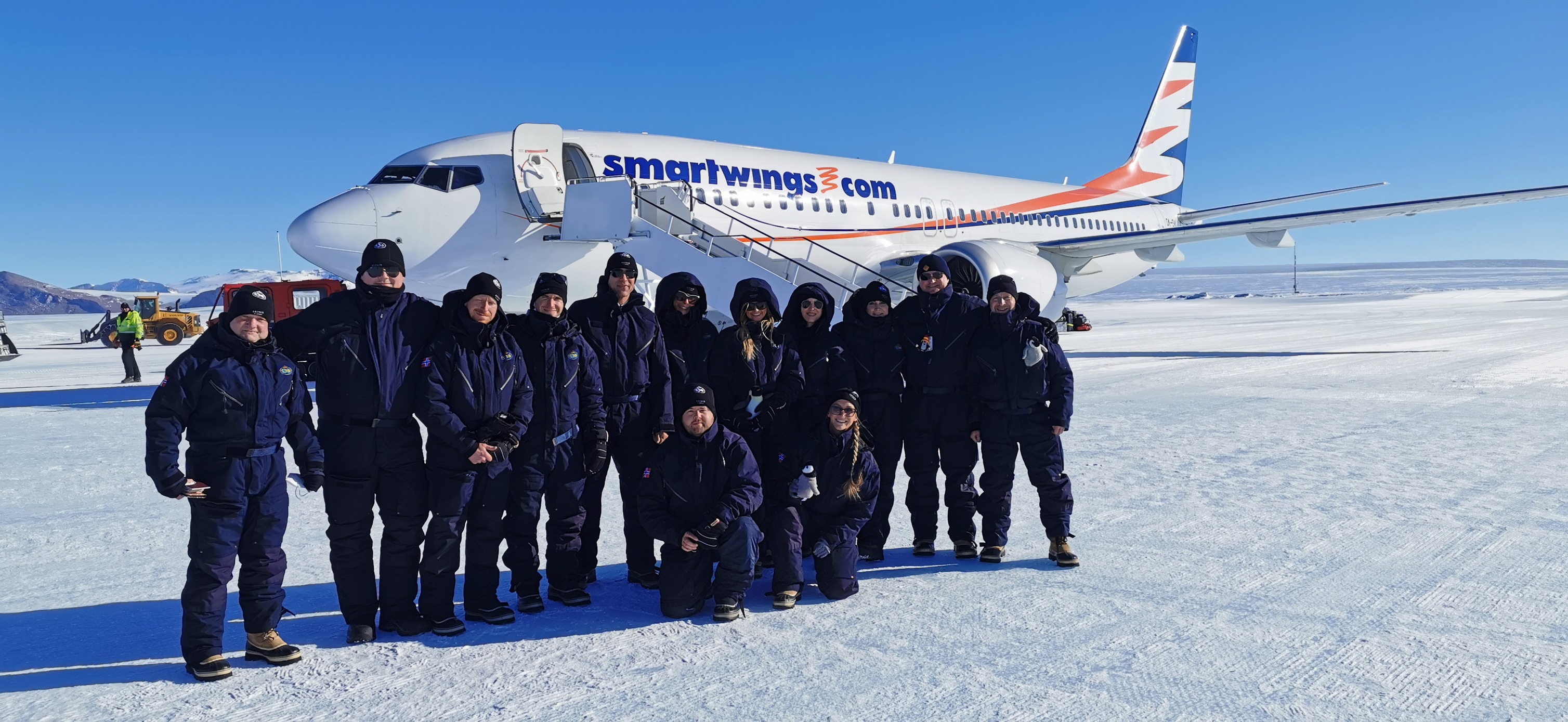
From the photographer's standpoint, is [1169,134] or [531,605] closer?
[531,605]

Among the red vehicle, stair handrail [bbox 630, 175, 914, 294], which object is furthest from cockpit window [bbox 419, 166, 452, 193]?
the red vehicle

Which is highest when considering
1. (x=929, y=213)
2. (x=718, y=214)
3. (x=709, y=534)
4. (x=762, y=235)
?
(x=929, y=213)

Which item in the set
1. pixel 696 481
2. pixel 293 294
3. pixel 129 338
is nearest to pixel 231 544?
pixel 696 481

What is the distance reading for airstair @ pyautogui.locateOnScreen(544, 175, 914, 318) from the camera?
10.4 metres

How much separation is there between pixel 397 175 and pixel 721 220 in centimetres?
410

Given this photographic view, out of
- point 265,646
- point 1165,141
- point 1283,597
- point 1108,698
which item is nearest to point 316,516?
point 265,646

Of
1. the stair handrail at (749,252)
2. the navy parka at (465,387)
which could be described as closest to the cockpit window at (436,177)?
the stair handrail at (749,252)

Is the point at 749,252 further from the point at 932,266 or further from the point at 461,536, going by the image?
the point at 461,536

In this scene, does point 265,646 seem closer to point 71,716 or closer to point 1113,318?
point 71,716

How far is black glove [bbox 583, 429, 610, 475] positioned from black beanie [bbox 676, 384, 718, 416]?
392mm

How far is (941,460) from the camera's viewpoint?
17.3 feet

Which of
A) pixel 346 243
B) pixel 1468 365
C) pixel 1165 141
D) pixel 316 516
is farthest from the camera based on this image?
pixel 1165 141

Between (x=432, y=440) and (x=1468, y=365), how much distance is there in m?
15.6

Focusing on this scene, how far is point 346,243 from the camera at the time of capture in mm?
10039
